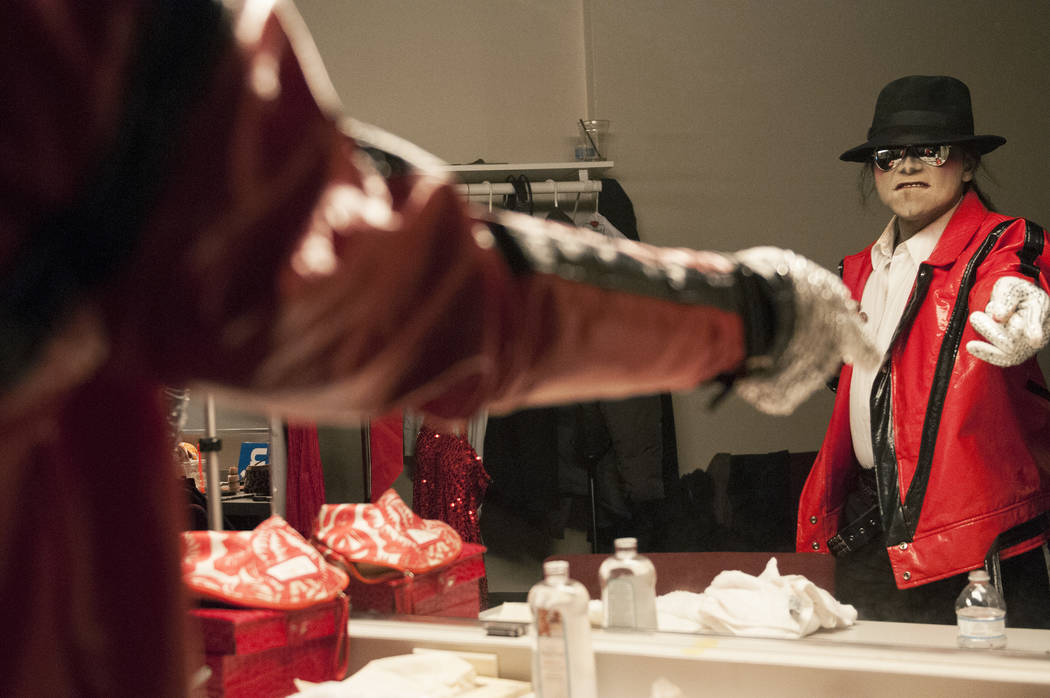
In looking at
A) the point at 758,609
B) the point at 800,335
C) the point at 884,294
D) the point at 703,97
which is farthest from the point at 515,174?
the point at 800,335

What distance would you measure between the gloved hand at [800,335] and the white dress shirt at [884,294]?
100 cm

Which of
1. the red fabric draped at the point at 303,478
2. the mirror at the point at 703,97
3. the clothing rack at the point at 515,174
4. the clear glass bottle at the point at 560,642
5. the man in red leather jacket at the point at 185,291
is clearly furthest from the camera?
the clothing rack at the point at 515,174

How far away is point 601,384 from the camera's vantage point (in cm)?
28

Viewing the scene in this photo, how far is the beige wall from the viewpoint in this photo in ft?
4.83

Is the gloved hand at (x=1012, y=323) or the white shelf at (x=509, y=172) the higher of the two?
the white shelf at (x=509, y=172)

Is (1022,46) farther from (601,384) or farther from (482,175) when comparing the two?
(601,384)

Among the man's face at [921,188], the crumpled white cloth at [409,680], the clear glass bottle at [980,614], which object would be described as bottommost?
the crumpled white cloth at [409,680]

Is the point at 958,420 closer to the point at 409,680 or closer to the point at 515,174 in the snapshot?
the point at 409,680

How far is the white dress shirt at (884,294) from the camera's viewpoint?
1382 millimetres

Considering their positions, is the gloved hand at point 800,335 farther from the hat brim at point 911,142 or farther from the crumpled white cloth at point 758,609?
the hat brim at point 911,142

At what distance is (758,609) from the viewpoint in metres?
1.25

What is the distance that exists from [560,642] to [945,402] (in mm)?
710

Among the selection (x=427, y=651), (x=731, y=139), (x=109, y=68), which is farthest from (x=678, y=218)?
(x=109, y=68)

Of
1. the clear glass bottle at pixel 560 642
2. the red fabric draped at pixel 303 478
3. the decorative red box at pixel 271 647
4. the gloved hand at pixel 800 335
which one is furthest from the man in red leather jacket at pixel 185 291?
the red fabric draped at pixel 303 478
